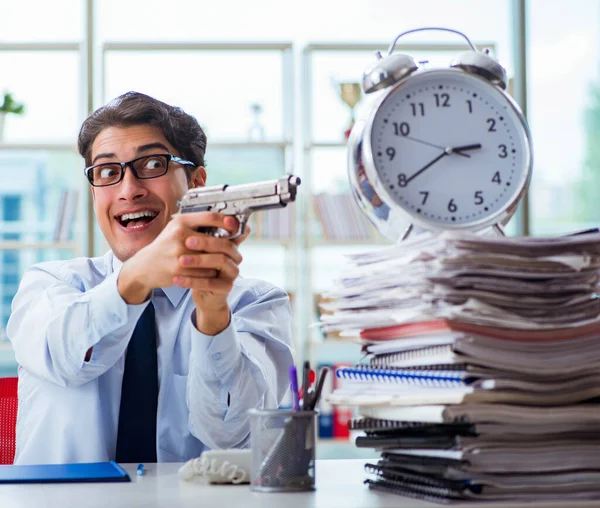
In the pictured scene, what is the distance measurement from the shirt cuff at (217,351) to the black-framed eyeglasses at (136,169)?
495mm

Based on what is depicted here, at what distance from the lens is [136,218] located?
1871mm

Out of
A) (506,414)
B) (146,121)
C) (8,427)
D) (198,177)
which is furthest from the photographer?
(198,177)

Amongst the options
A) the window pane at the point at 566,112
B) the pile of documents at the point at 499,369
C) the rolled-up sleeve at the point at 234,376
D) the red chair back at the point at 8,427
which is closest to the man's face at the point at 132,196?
the rolled-up sleeve at the point at 234,376

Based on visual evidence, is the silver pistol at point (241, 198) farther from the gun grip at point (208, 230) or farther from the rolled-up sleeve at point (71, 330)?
the rolled-up sleeve at point (71, 330)

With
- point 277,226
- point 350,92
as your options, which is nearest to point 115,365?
point 277,226

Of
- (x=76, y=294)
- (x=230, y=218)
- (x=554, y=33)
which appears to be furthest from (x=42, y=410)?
(x=554, y=33)

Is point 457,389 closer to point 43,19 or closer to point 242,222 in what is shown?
point 242,222

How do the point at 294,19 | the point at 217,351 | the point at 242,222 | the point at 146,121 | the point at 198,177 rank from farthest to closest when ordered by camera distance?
1. the point at 294,19
2. the point at 198,177
3. the point at 146,121
4. the point at 217,351
5. the point at 242,222

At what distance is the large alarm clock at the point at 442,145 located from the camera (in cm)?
105

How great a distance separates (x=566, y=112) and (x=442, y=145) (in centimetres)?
393

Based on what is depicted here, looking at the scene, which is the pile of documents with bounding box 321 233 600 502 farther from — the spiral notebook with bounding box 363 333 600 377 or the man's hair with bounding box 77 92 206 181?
the man's hair with bounding box 77 92 206 181

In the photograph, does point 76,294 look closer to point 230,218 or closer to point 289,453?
point 230,218

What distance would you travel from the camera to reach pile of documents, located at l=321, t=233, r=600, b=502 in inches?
35.5

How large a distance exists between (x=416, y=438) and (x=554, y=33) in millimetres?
4245
